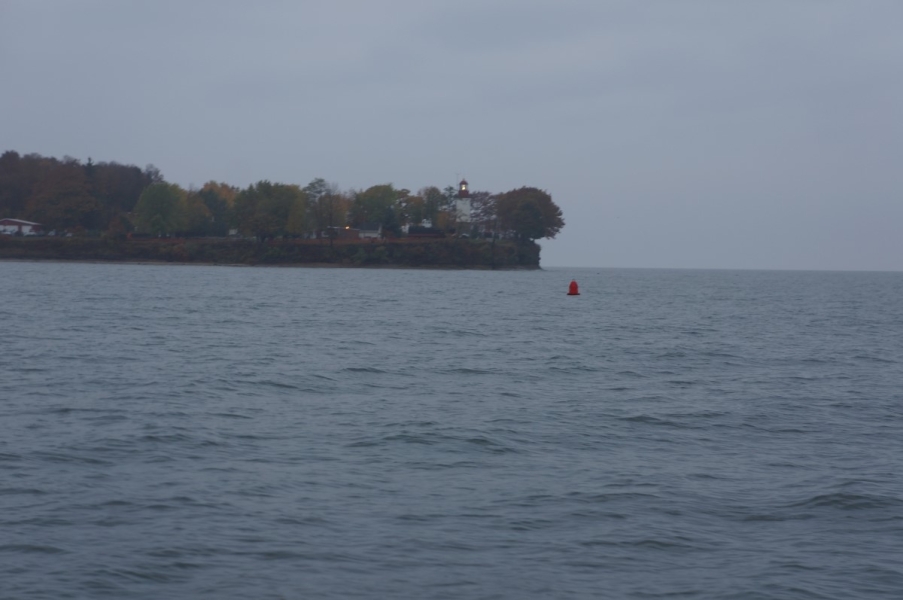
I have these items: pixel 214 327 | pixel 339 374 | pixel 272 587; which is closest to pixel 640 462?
pixel 272 587

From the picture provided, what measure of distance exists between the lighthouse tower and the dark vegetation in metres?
0.43

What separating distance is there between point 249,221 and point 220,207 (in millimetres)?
27375

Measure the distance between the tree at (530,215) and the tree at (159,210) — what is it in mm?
55637

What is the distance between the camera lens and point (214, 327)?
3647 cm

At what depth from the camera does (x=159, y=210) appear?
14425 cm

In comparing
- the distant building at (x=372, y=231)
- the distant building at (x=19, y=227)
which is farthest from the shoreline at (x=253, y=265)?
the distant building at (x=372, y=231)

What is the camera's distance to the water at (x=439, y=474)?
9.26 metres

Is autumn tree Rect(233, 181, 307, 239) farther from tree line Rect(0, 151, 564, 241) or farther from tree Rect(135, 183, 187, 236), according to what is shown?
tree Rect(135, 183, 187, 236)

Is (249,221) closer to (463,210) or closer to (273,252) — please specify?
(273,252)

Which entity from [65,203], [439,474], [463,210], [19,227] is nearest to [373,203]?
[463,210]

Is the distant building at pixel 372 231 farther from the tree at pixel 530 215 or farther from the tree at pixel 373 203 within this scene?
the tree at pixel 530 215

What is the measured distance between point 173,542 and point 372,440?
5.54 metres

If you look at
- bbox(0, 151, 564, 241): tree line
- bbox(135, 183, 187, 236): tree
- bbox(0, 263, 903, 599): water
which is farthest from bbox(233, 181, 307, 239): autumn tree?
bbox(0, 263, 903, 599): water

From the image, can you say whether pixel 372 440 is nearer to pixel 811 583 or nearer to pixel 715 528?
pixel 715 528
